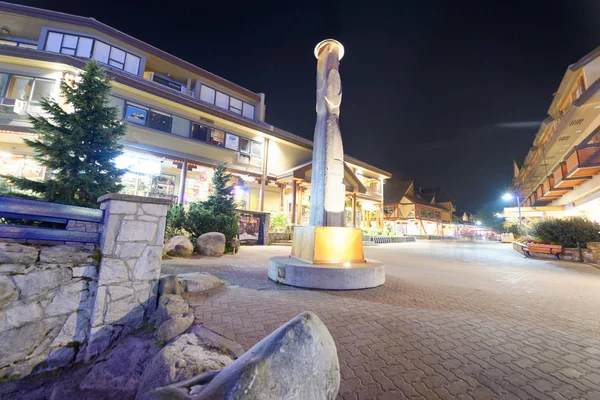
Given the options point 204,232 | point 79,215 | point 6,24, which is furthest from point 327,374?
point 6,24

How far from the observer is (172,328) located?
2.75m

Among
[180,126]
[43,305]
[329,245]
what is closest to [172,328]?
[43,305]

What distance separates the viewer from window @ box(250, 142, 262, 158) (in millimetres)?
19125

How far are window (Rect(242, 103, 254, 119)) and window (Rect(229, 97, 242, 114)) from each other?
415 mm

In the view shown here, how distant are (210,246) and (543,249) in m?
16.3

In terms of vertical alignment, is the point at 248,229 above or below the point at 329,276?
above

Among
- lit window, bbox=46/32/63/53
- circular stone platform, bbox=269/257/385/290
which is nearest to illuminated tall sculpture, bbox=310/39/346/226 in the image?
circular stone platform, bbox=269/257/385/290

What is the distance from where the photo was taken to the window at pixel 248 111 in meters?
20.7

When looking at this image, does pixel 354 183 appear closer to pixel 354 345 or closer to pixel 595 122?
pixel 595 122

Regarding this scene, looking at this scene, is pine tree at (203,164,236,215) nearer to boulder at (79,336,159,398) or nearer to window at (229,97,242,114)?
boulder at (79,336,159,398)

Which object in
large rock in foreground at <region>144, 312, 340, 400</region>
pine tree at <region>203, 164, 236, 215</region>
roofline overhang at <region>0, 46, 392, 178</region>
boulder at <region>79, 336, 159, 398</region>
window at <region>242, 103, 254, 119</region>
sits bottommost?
boulder at <region>79, 336, 159, 398</region>

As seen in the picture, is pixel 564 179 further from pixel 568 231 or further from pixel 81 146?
pixel 81 146

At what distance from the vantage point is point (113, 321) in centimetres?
303

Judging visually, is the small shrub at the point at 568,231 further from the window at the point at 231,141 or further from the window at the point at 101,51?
the window at the point at 101,51
